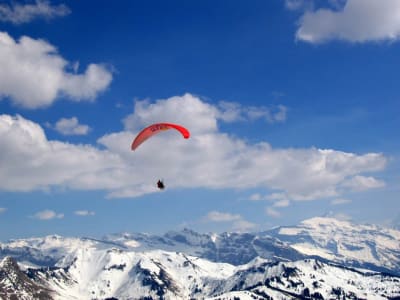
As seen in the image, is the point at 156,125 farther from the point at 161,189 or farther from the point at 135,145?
the point at 161,189

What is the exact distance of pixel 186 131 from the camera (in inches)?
4815

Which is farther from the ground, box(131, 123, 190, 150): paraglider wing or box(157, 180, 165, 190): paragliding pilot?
box(131, 123, 190, 150): paraglider wing

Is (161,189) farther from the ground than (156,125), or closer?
closer

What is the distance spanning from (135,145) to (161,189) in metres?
14.1

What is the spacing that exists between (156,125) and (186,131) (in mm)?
9936

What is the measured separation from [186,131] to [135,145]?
14.4 metres

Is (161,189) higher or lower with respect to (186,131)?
lower

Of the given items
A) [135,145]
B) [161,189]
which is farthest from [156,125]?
[161,189]

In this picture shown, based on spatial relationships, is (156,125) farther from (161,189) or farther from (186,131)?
(161,189)

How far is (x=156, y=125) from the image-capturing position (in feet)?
420

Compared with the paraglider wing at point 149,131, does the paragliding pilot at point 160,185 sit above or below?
below

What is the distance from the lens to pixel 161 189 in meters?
121
